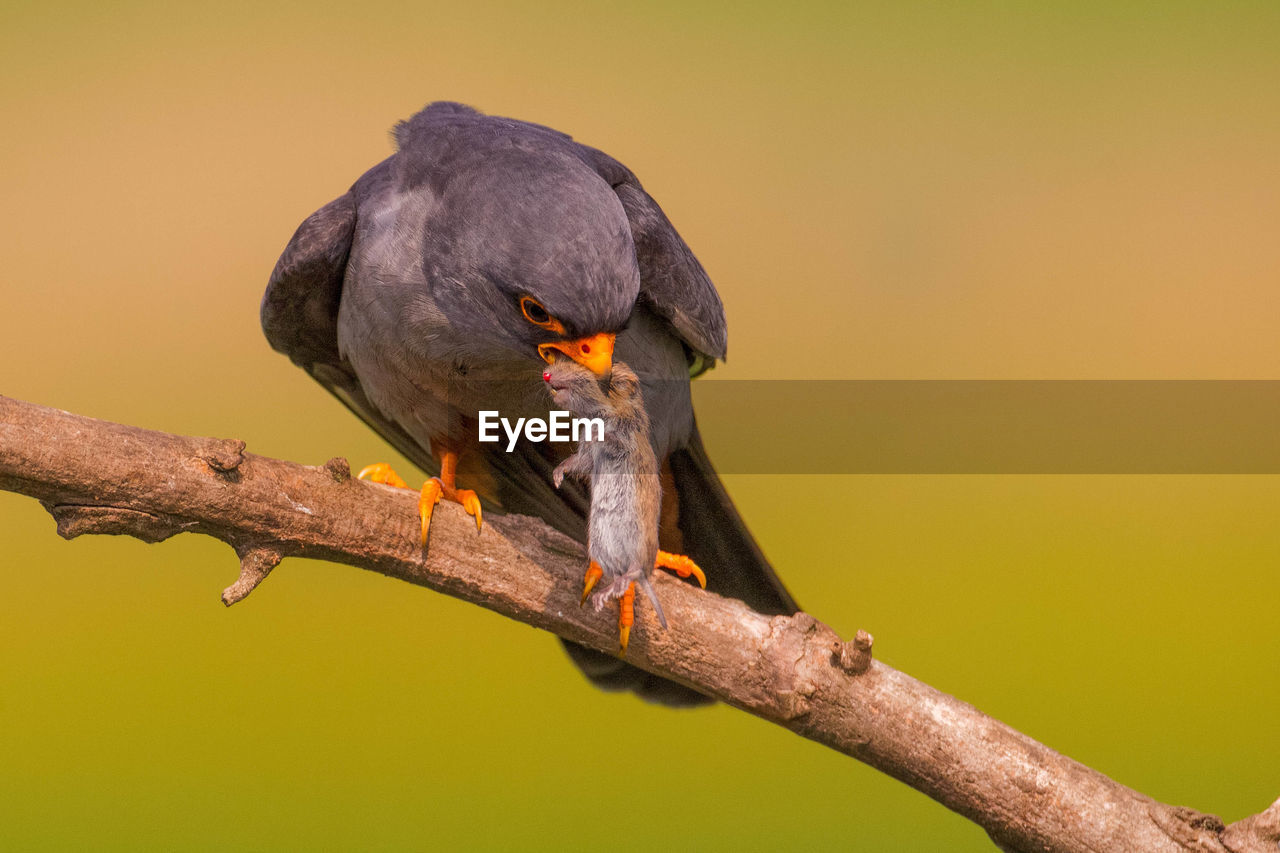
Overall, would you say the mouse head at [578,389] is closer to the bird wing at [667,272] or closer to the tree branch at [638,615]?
the tree branch at [638,615]

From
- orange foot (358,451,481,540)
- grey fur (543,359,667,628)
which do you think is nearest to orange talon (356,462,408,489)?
orange foot (358,451,481,540)

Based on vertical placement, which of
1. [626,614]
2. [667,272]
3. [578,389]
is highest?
[667,272]

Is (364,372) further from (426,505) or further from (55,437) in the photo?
(55,437)

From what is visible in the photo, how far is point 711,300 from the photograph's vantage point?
290 cm

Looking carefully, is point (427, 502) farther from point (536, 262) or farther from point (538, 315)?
point (536, 262)

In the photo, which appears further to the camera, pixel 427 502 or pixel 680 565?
pixel 680 565

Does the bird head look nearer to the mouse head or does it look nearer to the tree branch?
the mouse head

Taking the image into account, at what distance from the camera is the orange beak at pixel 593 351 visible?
224 centimetres

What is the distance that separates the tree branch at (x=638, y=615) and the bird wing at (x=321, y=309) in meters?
0.73

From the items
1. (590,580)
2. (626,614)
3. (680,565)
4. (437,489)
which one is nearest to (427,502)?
(437,489)

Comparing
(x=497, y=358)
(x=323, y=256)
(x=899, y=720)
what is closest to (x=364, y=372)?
(x=323, y=256)

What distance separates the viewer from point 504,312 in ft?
7.66

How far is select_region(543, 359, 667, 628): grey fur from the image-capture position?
2.18 meters

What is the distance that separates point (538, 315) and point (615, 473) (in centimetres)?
37
